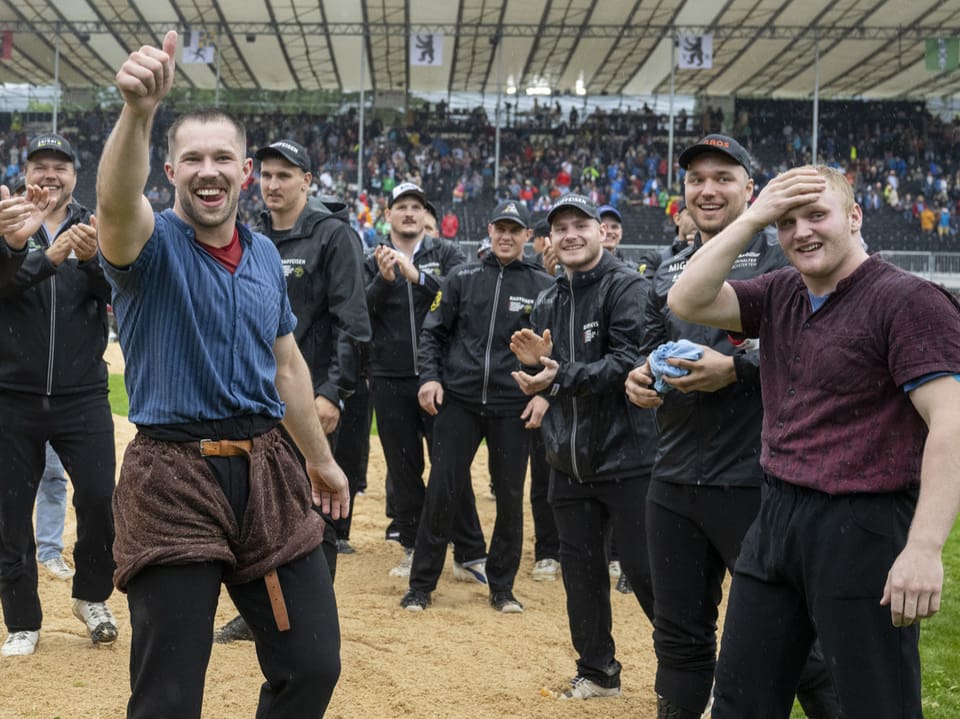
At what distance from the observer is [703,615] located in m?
4.38

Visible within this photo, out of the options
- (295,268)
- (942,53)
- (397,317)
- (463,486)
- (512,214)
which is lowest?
(463,486)

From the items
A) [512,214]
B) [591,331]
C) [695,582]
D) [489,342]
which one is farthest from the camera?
[512,214]

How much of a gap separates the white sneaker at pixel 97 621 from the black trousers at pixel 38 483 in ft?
0.22

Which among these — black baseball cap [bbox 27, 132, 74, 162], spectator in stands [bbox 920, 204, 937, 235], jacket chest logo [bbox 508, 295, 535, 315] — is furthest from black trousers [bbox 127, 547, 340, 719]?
spectator in stands [bbox 920, 204, 937, 235]

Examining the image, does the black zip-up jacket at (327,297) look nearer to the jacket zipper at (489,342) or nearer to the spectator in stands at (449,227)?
the jacket zipper at (489,342)

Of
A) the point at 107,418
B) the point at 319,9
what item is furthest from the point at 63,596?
the point at 319,9

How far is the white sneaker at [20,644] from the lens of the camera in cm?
566

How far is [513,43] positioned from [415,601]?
106ft

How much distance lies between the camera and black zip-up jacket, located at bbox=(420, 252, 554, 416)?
287 inches

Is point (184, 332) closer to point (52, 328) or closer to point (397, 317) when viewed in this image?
point (52, 328)

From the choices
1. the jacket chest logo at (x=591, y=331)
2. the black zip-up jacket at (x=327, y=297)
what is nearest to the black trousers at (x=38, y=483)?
the black zip-up jacket at (x=327, y=297)

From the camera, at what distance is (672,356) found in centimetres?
418

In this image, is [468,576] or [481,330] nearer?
[481,330]

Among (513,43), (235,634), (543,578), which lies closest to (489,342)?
(543,578)
